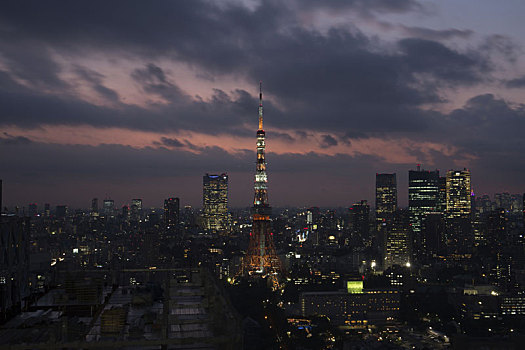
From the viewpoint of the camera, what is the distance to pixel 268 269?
59.2 metres

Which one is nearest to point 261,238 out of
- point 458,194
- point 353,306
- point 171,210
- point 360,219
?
point 353,306

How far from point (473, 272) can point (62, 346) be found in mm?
77448

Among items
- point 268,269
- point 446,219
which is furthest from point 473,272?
point 446,219

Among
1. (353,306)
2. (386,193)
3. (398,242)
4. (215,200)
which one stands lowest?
(353,306)

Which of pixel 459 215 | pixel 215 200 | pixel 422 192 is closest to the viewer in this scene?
pixel 459 215

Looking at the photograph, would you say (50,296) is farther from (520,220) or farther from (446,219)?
(520,220)

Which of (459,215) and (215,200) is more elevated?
(215,200)

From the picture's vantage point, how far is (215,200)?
488 ft

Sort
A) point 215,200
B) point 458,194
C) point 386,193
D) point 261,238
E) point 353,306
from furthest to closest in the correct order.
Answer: point 215,200
point 386,193
point 458,194
point 261,238
point 353,306

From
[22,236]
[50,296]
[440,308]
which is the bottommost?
[440,308]

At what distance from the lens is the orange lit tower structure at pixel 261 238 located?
57.7 metres

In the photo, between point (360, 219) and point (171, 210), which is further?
point (360, 219)

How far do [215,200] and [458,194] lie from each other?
6723 centimetres

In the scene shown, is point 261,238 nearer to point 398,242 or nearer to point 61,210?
point 398,242
